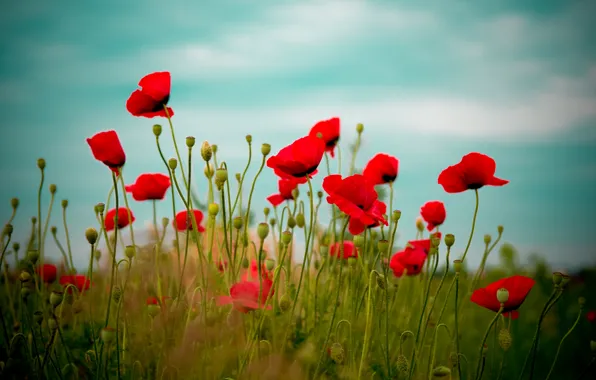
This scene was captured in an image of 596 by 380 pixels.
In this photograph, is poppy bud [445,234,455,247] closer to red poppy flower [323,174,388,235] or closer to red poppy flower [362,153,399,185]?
red poppy flower [323,174,388,235]

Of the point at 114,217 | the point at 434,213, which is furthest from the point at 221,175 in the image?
the point at 434,213

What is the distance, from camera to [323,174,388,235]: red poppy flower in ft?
5.07

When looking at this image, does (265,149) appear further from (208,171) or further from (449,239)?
(449,239)

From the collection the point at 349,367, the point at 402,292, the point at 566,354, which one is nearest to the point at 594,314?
the point at 566,354

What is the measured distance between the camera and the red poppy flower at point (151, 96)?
6.04ft

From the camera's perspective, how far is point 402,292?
3080mm

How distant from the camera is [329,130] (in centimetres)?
222

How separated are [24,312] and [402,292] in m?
1.90

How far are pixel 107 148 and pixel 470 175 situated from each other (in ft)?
3.83

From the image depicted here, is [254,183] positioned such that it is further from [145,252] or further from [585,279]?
[585,279]

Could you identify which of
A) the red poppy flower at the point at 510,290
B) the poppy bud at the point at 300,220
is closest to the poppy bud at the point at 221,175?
the poppy bud at the point at 300,220

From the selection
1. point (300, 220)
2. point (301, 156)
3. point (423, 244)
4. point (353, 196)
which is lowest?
point (423, 244)

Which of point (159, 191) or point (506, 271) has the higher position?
point (159, 191)

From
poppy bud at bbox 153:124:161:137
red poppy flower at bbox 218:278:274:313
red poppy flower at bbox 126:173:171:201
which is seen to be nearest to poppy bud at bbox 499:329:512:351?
red poppy flower at bbox 218:278:274:313
